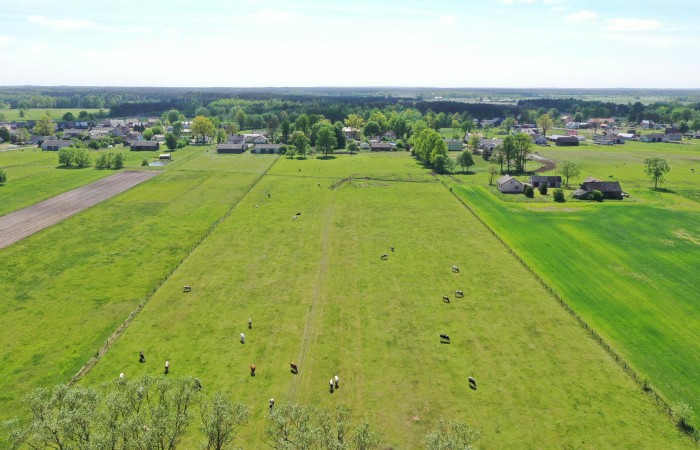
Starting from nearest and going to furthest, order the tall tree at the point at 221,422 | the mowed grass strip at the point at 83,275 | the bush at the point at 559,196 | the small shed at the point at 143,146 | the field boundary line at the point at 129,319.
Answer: the tall tree at the point at 221,422, the field boundary line at the point at 129,319, the mowed grass strip at the point at 83,275, the bush at the point at 559,196, the small shed at the point at 143,146

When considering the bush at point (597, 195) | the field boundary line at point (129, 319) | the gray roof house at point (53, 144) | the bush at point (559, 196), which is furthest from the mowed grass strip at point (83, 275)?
the gray roof house at point (53, 144)

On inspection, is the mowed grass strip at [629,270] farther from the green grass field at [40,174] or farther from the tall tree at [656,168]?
the green grass field at [40,174]

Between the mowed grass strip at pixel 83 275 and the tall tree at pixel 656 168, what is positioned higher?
the tall tree at pixel 656 168

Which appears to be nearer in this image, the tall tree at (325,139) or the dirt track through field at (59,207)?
the dirt track through field at (59,207)

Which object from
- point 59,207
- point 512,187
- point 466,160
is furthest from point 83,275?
point 466,160

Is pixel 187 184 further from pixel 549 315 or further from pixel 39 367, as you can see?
pixel 549 315

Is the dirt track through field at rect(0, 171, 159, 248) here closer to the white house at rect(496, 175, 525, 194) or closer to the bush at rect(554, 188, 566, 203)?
the white house at rect(496, 175, 525, 194)
